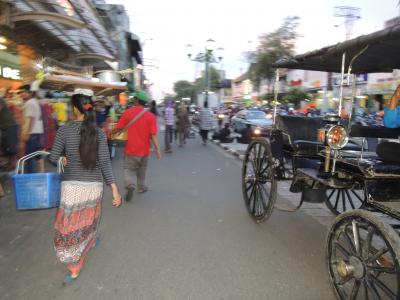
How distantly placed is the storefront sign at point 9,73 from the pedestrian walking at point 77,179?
328 inches

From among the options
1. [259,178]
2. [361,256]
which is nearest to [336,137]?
[361,256]

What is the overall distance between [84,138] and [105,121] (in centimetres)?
809

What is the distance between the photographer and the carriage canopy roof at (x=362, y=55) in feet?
10.9

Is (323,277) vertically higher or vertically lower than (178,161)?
higher

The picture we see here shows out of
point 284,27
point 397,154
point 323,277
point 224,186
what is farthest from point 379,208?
point 284,27

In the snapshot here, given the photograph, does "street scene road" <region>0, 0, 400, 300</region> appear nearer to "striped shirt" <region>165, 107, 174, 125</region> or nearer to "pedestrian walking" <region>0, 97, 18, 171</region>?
"pedestrian walking" <region>0, 97, 18, 171</region>

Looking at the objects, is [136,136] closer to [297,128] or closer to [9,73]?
[297,128]

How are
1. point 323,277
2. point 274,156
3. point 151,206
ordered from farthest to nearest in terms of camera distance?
point 151,206
point 274,156
point 323,277

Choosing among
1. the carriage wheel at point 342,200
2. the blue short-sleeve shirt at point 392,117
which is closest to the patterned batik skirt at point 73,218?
the blue short-sleeve shirt at point 392,117

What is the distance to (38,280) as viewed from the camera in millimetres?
3826

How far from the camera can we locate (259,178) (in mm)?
5699

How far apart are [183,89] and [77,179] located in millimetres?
96824

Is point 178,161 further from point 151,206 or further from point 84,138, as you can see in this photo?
point 84,138

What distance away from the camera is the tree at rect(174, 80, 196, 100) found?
94.1 metres
